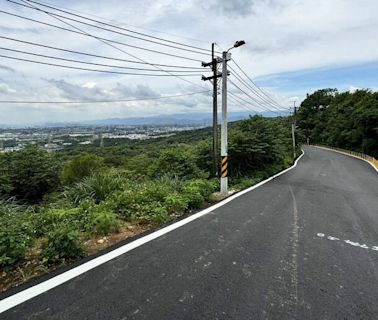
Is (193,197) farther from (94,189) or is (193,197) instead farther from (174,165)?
(174,165)

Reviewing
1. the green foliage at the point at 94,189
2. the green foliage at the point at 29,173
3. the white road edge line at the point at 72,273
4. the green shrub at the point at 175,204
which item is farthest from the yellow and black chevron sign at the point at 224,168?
the green foliage at the point at 29,173

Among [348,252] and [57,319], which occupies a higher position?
[57,319]

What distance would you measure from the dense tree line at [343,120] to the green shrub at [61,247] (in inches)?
1866

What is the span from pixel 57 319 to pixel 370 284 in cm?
391

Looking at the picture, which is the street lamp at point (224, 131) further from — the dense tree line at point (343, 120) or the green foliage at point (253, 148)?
the dense tree line at point (343, 120)

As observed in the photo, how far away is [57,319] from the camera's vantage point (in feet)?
8.83

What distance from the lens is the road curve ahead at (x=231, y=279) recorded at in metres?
2.89

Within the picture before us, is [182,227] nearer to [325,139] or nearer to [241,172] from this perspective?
[241,172]

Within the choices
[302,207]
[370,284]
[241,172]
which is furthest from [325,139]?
[370,284]

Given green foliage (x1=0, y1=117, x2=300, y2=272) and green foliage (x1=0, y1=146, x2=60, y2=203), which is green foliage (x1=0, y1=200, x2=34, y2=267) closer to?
green foliage (x1=0, y1=117, x2=300, y2=272)

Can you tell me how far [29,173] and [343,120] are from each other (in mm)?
57560

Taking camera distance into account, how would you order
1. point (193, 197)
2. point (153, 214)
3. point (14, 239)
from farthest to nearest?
point (193, 197) → point (153, 214) → point (14, 239)

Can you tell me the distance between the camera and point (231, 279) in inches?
140

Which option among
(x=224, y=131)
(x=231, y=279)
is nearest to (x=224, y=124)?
(x=224, y=131)
